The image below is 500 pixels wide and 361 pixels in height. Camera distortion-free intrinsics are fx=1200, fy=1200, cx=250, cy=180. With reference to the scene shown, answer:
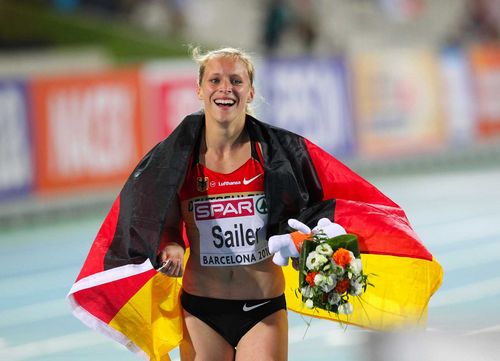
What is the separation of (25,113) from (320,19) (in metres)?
12.9

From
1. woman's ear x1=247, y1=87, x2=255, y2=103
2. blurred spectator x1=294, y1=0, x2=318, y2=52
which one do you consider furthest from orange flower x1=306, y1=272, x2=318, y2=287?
blurred spectator x1=294, y1=0, x2=318, y2=52

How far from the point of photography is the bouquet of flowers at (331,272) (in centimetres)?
513

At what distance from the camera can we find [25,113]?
1448 cm

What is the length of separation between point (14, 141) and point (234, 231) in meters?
9.28

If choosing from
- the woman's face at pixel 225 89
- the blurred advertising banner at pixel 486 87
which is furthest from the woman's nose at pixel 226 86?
the blurred advertising banner at pixel 486 87

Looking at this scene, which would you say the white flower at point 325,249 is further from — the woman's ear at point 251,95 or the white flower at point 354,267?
the woman's ear at point 251,95

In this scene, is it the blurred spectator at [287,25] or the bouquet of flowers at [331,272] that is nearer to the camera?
the bouquet of flowers at [331,272]

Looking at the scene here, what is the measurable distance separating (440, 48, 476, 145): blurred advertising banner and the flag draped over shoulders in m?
15.3

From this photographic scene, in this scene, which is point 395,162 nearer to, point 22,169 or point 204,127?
point 22,169

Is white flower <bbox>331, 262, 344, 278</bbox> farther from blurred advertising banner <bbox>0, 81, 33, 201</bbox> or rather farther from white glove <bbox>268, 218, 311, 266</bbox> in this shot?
blurred advertising banner <bbox>0, 81, 33, 201</bbox>

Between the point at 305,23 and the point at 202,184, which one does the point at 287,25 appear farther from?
the point at 202,184

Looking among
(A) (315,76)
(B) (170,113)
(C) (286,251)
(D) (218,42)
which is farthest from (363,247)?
(D) (218,42)

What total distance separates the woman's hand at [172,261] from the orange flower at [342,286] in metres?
0.71

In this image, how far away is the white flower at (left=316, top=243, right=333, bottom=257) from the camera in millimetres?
5129
